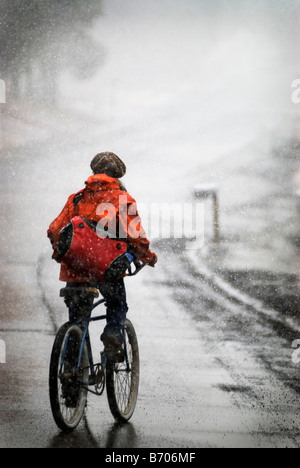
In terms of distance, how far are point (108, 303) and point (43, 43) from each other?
3942cm

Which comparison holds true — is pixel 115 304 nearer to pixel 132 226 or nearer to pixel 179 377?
pixel 132 226

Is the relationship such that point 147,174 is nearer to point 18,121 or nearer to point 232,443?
point 18,121

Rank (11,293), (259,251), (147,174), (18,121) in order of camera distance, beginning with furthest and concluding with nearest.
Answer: (18,121) → (147,174) → (259,251) → (11,293)

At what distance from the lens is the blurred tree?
39219 millimetres

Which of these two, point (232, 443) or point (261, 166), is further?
point (261, 166)

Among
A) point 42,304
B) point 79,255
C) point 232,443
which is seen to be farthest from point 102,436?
point 42,304

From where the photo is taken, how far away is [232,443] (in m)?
4.21

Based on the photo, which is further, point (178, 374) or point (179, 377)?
point (178, 374)

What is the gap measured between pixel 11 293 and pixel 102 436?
7683 millimetres

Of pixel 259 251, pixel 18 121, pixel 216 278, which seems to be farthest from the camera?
pixel 18 121

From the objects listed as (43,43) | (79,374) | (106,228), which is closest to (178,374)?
(79,374)

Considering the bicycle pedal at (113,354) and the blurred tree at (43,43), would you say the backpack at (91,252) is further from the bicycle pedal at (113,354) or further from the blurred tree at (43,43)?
the blurred tree at (43,43)

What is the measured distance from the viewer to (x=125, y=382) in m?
4.74
